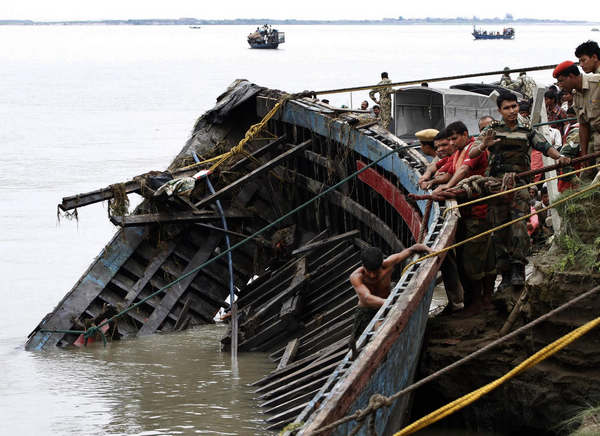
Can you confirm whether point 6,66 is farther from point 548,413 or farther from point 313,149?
point 548,413

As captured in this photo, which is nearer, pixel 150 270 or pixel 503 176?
pixel 503 176

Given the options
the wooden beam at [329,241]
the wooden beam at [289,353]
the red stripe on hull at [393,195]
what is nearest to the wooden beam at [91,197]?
the wooden beam at [329,241]

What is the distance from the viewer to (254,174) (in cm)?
1238

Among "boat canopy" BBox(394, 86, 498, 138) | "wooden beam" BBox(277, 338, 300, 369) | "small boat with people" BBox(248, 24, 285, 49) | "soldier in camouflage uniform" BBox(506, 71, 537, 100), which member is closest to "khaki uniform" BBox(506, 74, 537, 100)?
"soldier in camouflage uniform" BBox(506, 71, 537, 100)

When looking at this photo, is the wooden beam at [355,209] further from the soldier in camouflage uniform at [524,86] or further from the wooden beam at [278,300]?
the soldier in camouflage uniform at [524,86]

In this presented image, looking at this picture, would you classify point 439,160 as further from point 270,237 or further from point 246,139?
point 270,237

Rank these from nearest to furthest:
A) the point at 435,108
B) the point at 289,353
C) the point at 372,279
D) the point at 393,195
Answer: the point at 372,279 < the point at 289,353 < the point at 393,195 < the point at 435,108

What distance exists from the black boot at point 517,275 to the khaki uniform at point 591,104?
1.11 m

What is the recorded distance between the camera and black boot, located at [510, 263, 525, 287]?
7375mm

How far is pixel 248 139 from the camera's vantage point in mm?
12938

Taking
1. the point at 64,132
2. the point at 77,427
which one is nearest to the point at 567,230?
the point at 77,427

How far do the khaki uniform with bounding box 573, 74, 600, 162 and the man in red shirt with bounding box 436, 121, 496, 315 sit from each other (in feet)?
2.69

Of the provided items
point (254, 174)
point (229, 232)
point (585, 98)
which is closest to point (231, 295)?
point (229, 232)

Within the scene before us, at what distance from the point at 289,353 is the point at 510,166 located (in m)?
3.54
